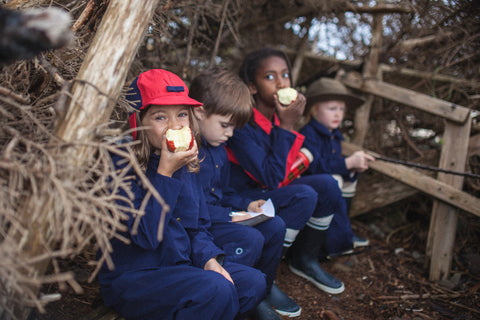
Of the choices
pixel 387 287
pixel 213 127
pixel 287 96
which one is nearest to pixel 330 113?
pixel 287 96

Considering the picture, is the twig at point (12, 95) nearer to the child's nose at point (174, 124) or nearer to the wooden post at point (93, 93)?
the wooden post at point (93, 93)

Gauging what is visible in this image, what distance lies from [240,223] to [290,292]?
92 cm

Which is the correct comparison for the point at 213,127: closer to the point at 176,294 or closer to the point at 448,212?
the point at 176,294

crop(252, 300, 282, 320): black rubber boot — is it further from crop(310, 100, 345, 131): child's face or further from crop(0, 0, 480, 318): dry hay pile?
crop(310, 100, 345, 131): child's face

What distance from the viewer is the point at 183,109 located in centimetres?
211

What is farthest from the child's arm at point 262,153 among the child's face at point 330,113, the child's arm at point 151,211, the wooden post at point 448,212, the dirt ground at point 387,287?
the wooden post at point 448,212

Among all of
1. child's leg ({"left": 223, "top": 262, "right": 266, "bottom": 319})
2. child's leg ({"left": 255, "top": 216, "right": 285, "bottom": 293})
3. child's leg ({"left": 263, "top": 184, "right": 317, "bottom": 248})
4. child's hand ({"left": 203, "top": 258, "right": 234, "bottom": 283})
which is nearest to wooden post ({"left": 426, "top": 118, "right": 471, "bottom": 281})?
child's leg ({"left": 263, "top": 184, "right": 317, "bottom": 248})

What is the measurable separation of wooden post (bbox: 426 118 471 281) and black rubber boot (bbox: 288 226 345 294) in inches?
38.8

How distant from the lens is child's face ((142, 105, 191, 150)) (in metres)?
2.01

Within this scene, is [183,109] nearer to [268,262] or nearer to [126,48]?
[126,48]

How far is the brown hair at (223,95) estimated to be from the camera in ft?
8.27

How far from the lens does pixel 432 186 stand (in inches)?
128

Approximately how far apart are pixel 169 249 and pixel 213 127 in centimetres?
95

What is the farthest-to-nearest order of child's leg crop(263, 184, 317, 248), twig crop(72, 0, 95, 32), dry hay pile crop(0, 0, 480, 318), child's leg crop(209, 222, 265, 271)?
child's leg crop(263, 184, 317, 248) → child's leg crop(209, 222, 265, 271) → twig crop(72, 0, 95, 32) → dry hay pile crop(0, 0, 480, 318)
